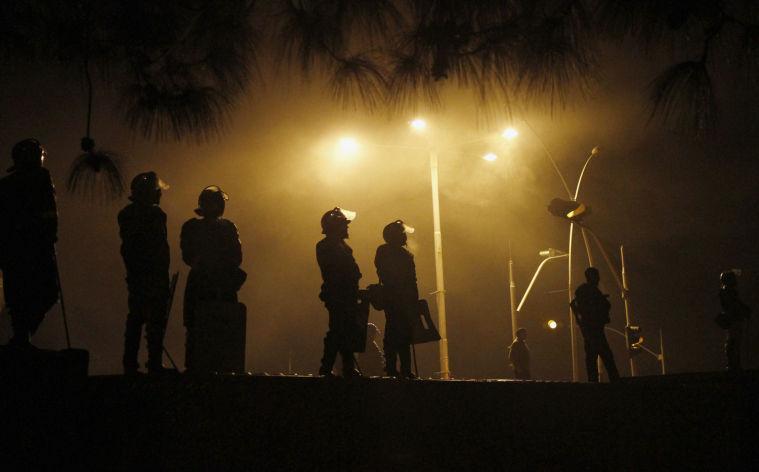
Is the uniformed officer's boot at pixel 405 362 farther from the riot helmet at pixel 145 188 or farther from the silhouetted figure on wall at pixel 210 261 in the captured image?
the riot helmet at pixel 145 188

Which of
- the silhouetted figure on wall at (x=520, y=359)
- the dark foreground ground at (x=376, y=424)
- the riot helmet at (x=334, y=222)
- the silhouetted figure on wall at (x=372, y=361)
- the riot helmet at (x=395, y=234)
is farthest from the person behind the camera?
the silhouetted figure on wall at (x=520, y=359)

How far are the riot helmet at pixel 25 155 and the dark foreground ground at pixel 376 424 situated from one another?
1.96 m

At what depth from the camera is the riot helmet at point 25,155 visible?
16.6 feet

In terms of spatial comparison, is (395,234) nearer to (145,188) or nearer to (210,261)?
(210,261)

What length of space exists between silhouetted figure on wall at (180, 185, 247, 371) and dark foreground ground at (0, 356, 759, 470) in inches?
71.6

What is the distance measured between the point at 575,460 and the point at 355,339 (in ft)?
7.86

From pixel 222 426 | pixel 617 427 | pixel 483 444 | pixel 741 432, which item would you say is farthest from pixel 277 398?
pixel 741 432

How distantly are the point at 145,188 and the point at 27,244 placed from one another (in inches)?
47.2

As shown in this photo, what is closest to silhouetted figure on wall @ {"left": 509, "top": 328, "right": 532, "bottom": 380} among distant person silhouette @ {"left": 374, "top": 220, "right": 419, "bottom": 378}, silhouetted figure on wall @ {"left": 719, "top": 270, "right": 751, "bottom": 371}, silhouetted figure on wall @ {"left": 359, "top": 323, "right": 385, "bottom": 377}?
silhouetted figure on wall @ {"left": 359, "top": 323, "right": 385, "bottom": 377}

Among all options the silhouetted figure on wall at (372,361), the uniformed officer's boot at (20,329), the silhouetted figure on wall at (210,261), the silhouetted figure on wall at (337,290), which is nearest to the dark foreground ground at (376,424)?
the uniformed officer's boot at (20,329)

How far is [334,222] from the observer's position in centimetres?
684

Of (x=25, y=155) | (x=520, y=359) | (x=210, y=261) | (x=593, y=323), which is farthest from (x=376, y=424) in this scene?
(x=520, y=359)

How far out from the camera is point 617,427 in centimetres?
530

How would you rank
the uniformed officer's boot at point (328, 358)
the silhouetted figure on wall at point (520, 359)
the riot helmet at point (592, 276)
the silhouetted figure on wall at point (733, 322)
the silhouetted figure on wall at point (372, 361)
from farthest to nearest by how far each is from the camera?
1. the silhouetted figure on wall at point (520, 359)
2. the silhouetted figure on wall at point (372, 361)
3. the riot helmet at point (592, 276)
4. the silhouetted figure on wall at point (733, 322)
5. the uniformed officer's boot at point (328, 358)
